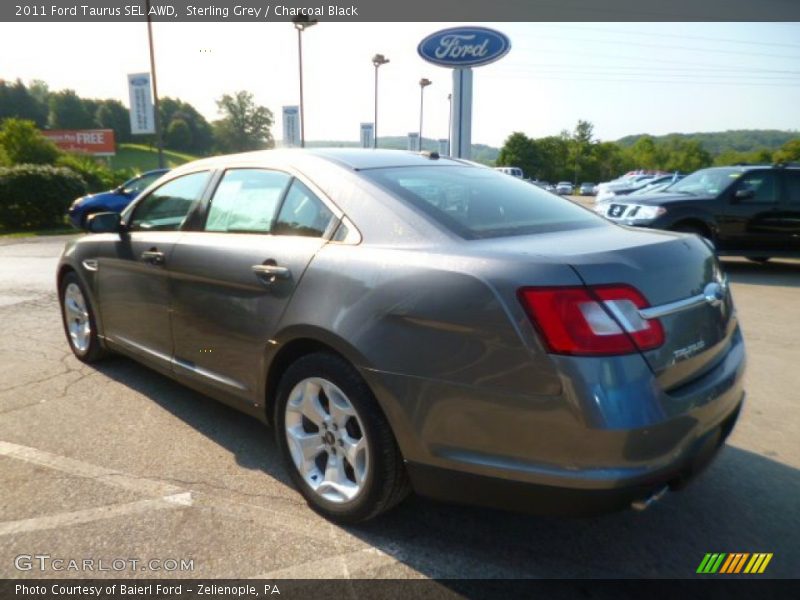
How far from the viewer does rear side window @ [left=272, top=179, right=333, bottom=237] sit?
2.62m

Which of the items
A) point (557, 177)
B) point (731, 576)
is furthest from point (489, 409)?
point (557, 177)

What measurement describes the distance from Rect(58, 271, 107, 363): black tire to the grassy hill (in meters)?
79.5

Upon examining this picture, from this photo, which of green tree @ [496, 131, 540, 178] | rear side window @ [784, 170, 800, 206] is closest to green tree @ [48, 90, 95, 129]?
green tree @ [496, 131, 540, 178]

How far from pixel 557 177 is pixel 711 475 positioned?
111 m

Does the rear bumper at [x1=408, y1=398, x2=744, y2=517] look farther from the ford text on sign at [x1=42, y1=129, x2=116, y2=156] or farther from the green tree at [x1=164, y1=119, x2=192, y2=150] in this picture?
the green tree at [x1=164, y1=119, x2=192, y2=150]

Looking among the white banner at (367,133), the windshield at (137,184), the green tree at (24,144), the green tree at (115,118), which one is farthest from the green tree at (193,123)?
the windshield at (137,184)

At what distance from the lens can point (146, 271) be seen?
3.54 meters

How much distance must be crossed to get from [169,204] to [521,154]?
104 meters

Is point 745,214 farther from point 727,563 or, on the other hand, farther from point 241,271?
point 241,271

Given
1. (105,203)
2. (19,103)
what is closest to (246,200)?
(105,203)

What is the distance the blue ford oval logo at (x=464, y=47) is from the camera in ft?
72.4

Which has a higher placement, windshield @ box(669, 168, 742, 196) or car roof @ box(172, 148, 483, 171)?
car roof @ box(172, 148, 483, 171)

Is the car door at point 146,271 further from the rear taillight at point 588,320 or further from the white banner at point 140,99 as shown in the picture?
the white banner at point 140,99

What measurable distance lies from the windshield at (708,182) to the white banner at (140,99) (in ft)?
89.4
